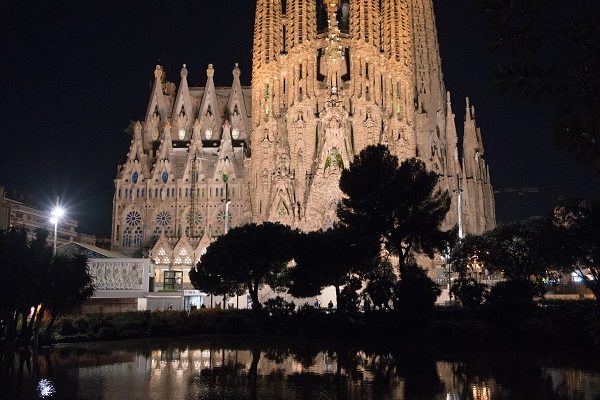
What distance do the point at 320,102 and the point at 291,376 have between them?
187ft

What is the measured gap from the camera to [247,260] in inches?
1598

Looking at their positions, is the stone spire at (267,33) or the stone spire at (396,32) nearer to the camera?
the stone spire at (396,32)

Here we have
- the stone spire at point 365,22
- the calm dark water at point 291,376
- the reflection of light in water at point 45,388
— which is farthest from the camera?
the stone spire at point 365,22

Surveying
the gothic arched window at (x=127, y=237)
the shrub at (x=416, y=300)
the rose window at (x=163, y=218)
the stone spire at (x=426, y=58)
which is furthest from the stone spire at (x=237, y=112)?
the shrub at (x=416, y=300)

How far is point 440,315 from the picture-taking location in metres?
33.4

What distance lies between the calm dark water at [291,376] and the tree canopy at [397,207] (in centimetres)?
1163

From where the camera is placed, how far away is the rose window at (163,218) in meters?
83.6

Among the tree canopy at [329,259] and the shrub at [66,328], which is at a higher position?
the tree canopy at [329,259]

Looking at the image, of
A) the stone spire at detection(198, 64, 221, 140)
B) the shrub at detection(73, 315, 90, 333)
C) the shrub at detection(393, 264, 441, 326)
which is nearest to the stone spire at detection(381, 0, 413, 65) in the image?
the stone spire at detection(198, 64, 221, 140)

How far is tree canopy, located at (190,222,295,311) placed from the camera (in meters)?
40.5

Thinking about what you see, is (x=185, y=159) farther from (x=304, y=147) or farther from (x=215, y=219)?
(x=304, y=147)

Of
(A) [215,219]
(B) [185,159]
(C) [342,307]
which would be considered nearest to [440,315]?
(C) [342,307]

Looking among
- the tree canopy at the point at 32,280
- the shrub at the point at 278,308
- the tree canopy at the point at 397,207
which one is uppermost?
the tree canopy at the point at 397,207

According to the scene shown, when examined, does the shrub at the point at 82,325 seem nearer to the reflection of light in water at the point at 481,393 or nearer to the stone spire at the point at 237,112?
the reflection of light in water at the point at 481,393
